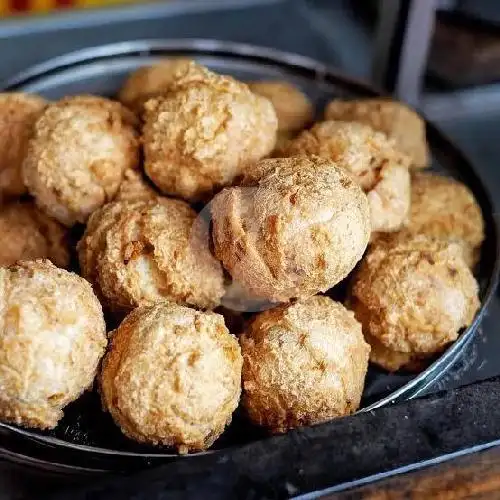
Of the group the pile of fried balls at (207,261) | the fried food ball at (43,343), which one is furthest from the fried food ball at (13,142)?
the fried food ball at (43,343)

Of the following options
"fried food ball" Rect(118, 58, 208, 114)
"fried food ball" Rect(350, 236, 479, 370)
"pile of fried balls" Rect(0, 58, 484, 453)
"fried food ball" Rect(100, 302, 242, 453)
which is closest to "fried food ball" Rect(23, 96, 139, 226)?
"pile of fried balls" Rect(0, 58, 484, 453)

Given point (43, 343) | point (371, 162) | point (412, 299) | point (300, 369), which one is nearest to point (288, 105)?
point (371, 162)

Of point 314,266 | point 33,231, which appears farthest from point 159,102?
point 314,266

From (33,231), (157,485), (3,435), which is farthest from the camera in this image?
(33,231)

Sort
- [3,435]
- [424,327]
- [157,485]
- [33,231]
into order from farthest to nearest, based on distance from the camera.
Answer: [33,231] → [424,327] → [3,435] → [157,485]

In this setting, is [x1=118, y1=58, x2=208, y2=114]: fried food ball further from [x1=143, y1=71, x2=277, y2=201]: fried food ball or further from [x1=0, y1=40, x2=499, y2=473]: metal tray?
[x1=143, y1=71, x2=277, y2=201]: fried food ball

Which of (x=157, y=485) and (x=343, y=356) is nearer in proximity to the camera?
(x=157, y=485)

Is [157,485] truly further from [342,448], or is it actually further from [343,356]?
[343,356]
